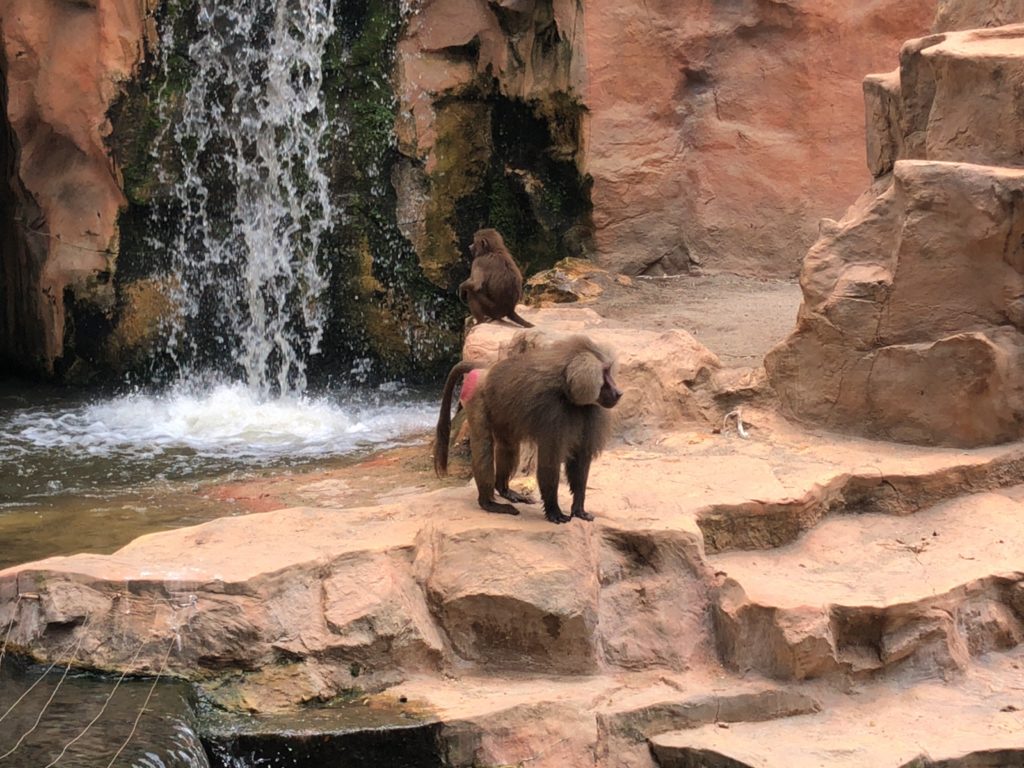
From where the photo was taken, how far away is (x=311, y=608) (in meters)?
5.15

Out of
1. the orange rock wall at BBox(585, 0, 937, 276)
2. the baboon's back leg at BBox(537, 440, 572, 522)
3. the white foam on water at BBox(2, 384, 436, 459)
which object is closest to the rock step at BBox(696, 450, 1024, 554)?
the baboon's back leg at BBox(537, 440, 572, 522)

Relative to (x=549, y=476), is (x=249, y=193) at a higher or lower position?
higher

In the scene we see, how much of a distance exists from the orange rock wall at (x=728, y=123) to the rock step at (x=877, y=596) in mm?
5486

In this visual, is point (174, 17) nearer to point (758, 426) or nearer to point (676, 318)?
point (676, 318)

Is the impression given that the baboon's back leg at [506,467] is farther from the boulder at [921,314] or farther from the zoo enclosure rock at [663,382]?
the boulder at [921,314]

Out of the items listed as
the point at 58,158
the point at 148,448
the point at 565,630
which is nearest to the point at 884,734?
the point at 565,630

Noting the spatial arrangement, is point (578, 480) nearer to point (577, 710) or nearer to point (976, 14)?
point (577, 710)

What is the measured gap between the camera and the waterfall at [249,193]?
451 inches

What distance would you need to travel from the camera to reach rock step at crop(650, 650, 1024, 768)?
15.5ft

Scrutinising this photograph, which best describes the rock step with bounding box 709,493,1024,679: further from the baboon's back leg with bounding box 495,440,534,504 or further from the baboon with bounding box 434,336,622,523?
the baboon's back leg with bounding box 495,440,534,504

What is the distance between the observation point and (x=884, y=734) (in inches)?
194

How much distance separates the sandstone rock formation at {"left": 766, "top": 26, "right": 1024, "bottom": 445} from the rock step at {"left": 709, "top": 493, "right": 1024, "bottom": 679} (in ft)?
2.34

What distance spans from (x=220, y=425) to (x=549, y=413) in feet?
18.5

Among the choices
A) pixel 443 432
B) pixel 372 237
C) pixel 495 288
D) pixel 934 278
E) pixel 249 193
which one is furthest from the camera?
pixel 372 237
